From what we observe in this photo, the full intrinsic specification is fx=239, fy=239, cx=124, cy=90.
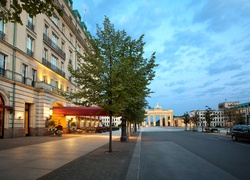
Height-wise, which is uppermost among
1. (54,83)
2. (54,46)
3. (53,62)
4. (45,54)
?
(54,46)

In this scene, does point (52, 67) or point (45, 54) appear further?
point (52, 67)

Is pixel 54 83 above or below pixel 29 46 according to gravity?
below

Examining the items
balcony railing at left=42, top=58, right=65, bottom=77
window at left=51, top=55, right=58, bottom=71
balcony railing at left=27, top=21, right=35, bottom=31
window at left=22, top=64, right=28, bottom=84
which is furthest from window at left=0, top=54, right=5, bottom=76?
window at left=51, top=55, right=58, bottom=71

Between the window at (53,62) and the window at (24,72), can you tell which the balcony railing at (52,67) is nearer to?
the window at (53,62)

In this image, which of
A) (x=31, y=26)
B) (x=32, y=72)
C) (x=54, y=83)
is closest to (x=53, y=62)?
(x=54, y=83)

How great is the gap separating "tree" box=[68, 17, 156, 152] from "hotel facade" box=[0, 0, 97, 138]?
1269 mm

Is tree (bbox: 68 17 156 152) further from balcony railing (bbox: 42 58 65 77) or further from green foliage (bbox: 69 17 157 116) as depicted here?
balcony railing (bbox: 42 58 65 77)

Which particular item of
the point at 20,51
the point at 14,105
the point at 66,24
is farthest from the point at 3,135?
the point at 66,24

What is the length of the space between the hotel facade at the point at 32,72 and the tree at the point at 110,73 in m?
1.27

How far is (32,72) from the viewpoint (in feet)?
98.7

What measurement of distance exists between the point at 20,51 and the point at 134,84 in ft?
60.4

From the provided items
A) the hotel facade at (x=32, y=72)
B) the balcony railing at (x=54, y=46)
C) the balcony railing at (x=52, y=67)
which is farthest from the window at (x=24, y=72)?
the balcony railing at (x=54, y=46)

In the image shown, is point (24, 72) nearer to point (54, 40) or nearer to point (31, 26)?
point (31, 26)

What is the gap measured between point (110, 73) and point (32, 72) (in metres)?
20.4
